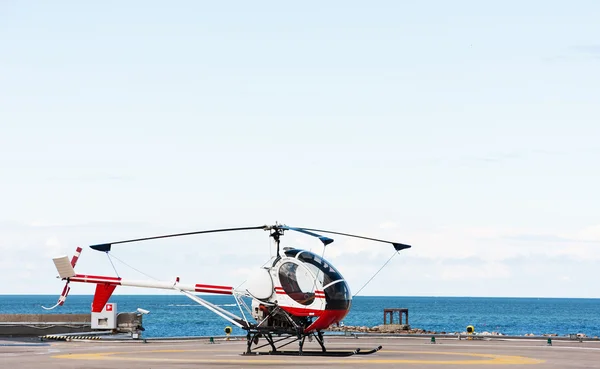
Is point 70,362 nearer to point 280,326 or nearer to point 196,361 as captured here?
point 196,361

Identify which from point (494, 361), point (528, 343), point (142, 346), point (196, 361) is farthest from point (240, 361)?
point (528, 343)

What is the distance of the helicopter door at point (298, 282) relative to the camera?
2927 cm

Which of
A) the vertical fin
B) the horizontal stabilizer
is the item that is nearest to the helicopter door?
the vertical fin

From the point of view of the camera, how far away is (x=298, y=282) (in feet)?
96.9

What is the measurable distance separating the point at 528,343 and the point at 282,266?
1326 cm

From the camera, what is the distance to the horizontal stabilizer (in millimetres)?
33844

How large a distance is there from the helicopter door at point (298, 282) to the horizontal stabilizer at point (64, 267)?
8.97 m

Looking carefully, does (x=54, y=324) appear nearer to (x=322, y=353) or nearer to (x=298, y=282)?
(x=298, y=282)

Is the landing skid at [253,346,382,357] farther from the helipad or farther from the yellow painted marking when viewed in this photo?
the yellow painted marking

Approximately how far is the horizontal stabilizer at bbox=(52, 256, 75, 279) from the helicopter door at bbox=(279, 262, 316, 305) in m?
8.97

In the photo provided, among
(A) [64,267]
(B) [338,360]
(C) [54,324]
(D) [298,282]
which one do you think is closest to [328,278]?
(D) [298,282]

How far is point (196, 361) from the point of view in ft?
88.6

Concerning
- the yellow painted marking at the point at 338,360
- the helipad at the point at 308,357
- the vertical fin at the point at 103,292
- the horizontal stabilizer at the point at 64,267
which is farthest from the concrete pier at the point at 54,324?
the yellow painted marking at the point at 338,360

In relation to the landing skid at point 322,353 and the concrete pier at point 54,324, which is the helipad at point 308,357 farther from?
the concrete pier at point 54,324
